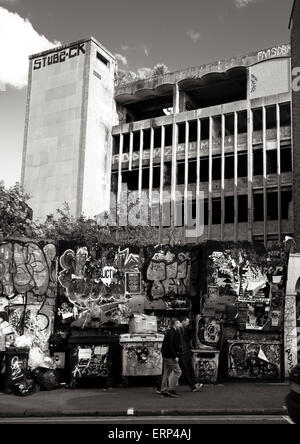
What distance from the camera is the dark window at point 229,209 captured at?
40406 mm

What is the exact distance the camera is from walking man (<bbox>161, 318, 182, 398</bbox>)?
10477 mm

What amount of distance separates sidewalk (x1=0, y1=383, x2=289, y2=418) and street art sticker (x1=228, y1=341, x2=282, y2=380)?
0.84 meters

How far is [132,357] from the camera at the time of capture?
11664mm

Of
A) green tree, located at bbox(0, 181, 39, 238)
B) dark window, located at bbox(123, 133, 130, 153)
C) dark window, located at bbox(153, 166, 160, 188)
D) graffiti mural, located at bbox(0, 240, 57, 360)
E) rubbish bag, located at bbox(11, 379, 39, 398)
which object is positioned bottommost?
rubbish bag, located at bbox(11, 379, 39, 398)

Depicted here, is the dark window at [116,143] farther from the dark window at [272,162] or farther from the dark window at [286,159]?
the dark window at [286,159]

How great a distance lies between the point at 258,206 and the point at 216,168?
5.08m

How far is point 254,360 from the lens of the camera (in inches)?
493

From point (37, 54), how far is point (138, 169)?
15138mm

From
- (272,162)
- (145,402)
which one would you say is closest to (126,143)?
(272,162)

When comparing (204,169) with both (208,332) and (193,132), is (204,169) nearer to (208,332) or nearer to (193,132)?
(193,132)

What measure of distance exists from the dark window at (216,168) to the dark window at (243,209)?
10.2 feet

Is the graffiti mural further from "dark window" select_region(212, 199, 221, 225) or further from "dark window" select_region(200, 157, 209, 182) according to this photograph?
"dark window" select_region(200, 157, 209, 182)

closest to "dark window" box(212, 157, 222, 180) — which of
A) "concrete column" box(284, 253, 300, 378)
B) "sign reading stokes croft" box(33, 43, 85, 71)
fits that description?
"sign reading stokes croft" box(33, 43, 85, 71)
